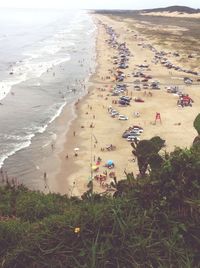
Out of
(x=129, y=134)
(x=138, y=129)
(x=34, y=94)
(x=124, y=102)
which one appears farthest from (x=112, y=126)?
(x=34, y=94)

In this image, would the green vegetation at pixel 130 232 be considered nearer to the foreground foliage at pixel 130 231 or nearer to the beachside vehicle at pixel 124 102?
the foreground foliage at pixel 130 231

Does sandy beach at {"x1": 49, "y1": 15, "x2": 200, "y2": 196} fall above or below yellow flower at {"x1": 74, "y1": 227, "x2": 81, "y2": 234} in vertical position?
below

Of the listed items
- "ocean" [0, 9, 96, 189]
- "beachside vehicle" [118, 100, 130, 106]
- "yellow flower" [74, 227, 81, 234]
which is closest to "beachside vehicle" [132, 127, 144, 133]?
"ocean" [0, 9, 96, 189]

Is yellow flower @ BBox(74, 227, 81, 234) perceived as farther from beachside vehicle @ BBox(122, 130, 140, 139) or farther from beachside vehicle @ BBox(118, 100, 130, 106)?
beachside vehicle @ BBox(118, 100, 130, 106)

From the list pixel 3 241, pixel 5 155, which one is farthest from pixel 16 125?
pixel 3 241

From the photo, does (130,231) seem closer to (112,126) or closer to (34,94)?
(112,126)

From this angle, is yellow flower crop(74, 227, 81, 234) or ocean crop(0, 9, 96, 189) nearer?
yellow flower crop(74, 227, 81, 234)
